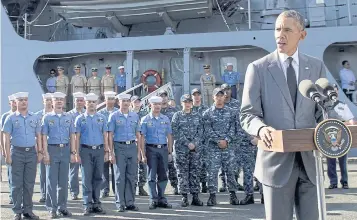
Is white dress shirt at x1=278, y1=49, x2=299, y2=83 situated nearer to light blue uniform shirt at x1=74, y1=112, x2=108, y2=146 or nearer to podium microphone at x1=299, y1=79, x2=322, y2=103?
podium microphone at x1=299, y1=79, x2=322, y2=103

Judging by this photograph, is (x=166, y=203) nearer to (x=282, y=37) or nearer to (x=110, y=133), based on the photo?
(x=110, y=133)

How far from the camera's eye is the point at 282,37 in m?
2.24

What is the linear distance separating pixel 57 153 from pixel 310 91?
13.3 ft

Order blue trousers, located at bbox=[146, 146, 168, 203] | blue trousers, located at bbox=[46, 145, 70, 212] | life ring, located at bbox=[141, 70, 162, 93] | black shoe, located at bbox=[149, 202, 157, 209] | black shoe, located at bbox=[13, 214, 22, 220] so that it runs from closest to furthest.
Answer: black shoe, located at bbox=[13, 214, 22, 220] < blue trousers, located at bbox=[46, 145, 70, 212] < black shoe, located at bbox=[149, 202, 157, 209] < blue trousers, located at bbox=[146, 146, 168, 203] < life ring, located at bbox=[141, 70, 162, 93]

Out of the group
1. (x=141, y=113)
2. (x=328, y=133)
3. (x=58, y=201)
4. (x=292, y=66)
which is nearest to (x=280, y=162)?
(x=328, y=133)

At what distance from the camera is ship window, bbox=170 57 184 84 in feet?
37.1

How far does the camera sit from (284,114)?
2.26m

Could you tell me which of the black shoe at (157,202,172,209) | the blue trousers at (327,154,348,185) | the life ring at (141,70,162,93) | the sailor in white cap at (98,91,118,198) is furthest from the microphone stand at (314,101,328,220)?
the life ring at (141,70,162,93)

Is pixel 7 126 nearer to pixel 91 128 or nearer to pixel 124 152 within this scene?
pixel 91 128

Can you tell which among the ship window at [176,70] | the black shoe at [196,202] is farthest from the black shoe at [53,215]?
the ship window at [176,70]

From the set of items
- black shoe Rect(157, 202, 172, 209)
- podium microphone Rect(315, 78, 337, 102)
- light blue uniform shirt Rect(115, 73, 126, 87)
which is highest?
light blue uniform shirt Rect(115, 73, 126, 87)

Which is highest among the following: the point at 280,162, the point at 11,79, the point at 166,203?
the point at 11,79

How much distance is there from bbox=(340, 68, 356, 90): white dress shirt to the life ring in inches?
149

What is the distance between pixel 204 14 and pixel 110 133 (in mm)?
5922
